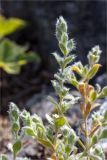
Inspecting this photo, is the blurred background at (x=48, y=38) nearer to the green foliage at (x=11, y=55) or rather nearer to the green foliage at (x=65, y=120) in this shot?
the green foliage at (x=11, y=55)

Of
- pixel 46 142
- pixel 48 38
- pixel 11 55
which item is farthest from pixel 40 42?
pixel 46 142

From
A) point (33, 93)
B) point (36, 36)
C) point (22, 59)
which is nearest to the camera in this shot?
point (22, 59)

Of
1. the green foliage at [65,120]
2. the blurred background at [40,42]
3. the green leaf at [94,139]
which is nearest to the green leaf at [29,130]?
the green foliage at [65,120]

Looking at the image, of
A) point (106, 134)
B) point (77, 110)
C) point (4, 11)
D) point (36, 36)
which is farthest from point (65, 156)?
point (4, 11)

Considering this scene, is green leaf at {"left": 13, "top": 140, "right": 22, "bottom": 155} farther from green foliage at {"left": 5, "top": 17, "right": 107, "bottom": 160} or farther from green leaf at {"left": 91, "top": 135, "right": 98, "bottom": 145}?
green leaf at {"left": 91, "top": 135, "right": 98, "bottom": 145}

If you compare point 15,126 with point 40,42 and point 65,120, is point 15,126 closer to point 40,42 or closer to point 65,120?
point 65,120

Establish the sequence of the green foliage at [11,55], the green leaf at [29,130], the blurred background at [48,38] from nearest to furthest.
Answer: the green leaf at [29,130], the green foliage at [11,55], the blurred background at [48,38]

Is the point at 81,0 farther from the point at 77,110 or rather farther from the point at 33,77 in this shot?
the point at 77,110

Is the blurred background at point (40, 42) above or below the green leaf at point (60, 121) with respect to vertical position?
above
